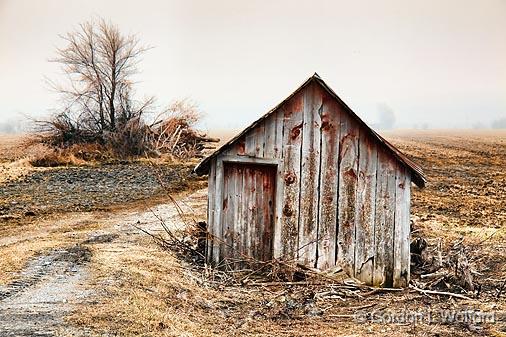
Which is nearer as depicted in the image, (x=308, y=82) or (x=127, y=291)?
(x=127, y=291)

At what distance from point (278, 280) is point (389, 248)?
6.12 ft

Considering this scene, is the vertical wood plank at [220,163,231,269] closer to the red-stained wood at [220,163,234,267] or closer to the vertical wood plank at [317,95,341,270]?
the red-stained wood at [220,163,234,267]

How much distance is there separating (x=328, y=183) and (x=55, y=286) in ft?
14.8

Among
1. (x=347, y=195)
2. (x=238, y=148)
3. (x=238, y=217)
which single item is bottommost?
(x=238, y=217)

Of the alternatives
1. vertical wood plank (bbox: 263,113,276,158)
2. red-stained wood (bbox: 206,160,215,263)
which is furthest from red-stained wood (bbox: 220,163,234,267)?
vertical wood plank (bbox: 263,113,276,158)

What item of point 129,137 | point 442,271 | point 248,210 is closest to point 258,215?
point 248,210

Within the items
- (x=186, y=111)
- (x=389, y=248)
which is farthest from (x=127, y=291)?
(x=186, y=111)

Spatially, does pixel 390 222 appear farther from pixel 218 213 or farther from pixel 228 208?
pixel 218 213

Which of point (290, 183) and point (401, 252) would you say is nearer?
point (401, 252)

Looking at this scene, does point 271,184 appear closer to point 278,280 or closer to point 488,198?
point 278,280

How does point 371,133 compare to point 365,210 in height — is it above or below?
above

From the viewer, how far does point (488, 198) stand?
20828 millimetres

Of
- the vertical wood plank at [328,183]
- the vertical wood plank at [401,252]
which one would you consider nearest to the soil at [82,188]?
the vertical wood plank at [328,183]

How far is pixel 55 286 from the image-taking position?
9312 mm
